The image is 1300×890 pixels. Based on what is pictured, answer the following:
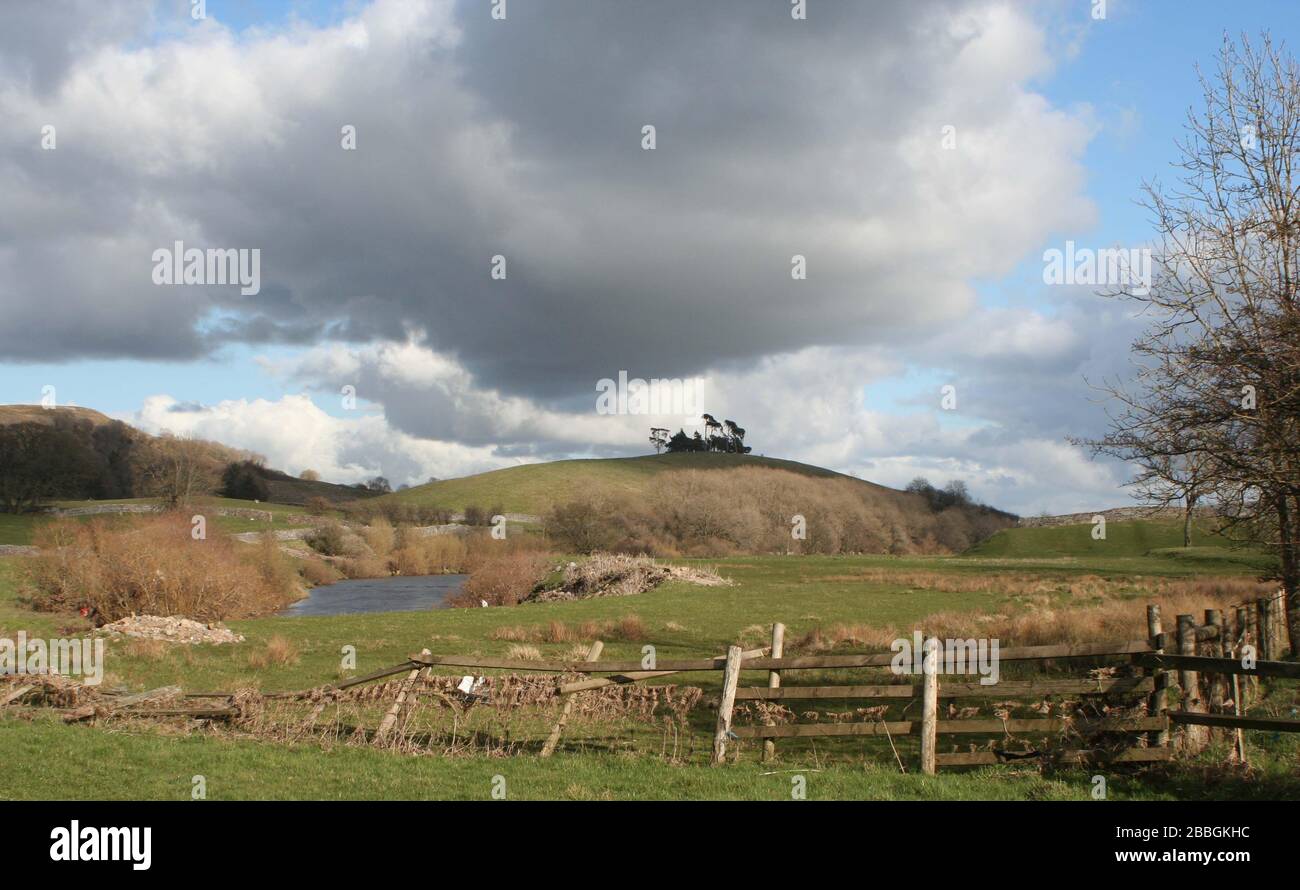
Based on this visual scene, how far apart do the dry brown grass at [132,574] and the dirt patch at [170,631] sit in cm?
470

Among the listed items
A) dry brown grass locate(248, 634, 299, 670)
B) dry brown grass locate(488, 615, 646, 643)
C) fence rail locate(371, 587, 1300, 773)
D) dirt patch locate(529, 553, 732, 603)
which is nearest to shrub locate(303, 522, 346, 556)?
dirt patch locate(529, 553, 732, 603)

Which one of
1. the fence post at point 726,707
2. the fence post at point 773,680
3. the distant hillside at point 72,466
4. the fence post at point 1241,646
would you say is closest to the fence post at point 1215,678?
the fence post at point 1241,646

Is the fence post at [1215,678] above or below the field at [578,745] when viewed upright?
above

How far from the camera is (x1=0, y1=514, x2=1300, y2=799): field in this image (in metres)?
10.7

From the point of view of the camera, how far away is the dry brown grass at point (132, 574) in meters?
36.8

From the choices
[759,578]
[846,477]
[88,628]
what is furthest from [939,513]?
[88,628]

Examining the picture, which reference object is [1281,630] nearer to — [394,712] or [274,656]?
[394,712]

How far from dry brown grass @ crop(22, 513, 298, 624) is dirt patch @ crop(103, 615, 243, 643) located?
4.70 meters

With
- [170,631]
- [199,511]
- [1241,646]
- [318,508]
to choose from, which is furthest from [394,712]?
[318,508]

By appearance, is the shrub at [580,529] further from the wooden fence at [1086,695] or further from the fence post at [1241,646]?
the wooden fence at [1086,695]
